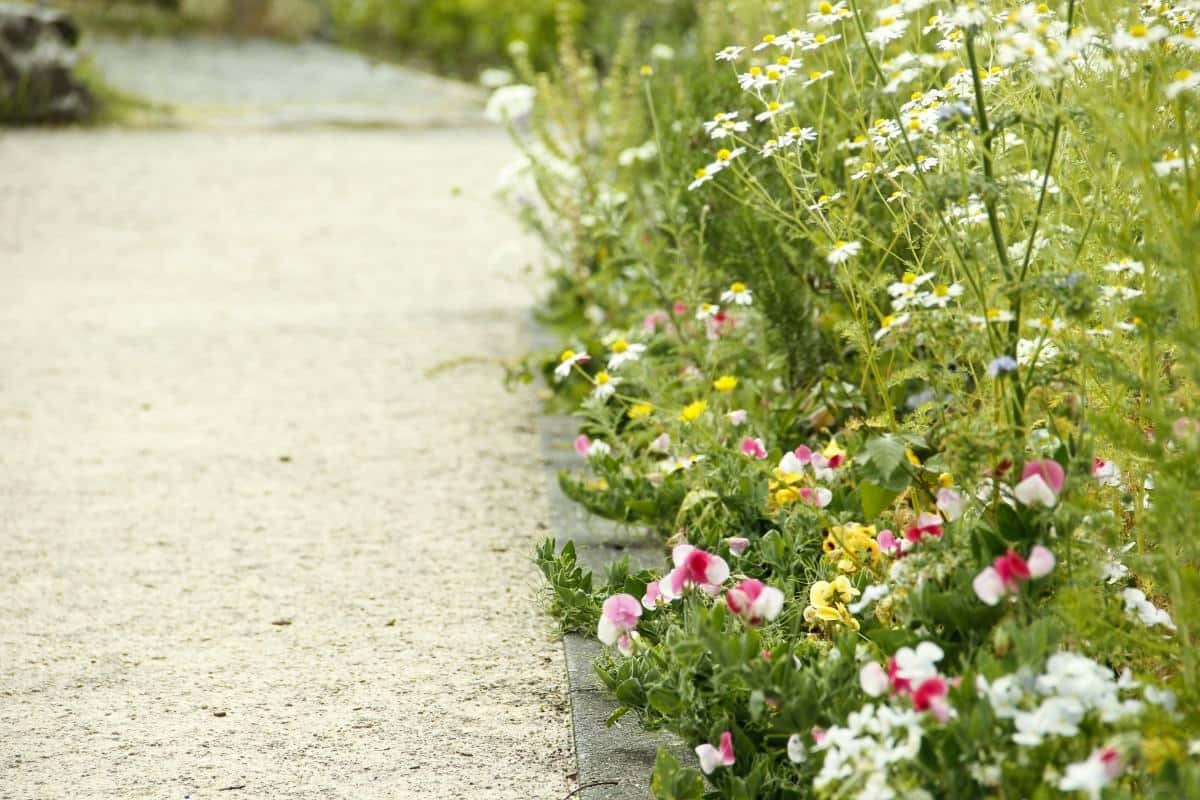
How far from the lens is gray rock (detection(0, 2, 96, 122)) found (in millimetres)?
9367

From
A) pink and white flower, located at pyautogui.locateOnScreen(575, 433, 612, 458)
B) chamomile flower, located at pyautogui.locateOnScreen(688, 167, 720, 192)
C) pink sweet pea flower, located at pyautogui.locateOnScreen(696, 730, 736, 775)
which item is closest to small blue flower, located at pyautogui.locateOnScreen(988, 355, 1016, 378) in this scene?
pink sweet pea flower, located at pyautogui.locateOnScreen(696, 730, 736, 775)

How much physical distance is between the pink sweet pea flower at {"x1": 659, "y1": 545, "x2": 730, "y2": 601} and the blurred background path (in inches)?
13.1

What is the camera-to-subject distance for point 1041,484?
191cm

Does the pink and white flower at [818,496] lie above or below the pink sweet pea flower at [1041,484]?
below

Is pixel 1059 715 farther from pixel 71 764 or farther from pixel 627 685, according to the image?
pixel 71 764

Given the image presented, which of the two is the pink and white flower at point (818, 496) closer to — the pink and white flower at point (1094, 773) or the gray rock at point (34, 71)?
the pink and white flower at point (1094, 773)

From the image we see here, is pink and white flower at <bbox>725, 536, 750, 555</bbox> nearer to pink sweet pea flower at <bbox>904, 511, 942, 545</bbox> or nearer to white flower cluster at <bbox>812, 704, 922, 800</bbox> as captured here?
pink sweet pea flower at <bbox>904, 511, 942, 545</bbox>

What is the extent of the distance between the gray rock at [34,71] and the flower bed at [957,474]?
24.1 feet

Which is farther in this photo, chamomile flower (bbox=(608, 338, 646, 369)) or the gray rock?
the gray rock

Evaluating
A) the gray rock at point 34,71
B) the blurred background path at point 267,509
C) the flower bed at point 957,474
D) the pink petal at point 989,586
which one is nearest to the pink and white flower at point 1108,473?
the flower bed at point 957,474

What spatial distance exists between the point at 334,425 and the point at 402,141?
18.0ft

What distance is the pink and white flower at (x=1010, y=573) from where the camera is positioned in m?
1.84

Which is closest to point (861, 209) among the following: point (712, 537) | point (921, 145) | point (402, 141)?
point (921, 145)

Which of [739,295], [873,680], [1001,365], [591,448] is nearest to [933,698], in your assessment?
[873,680]
